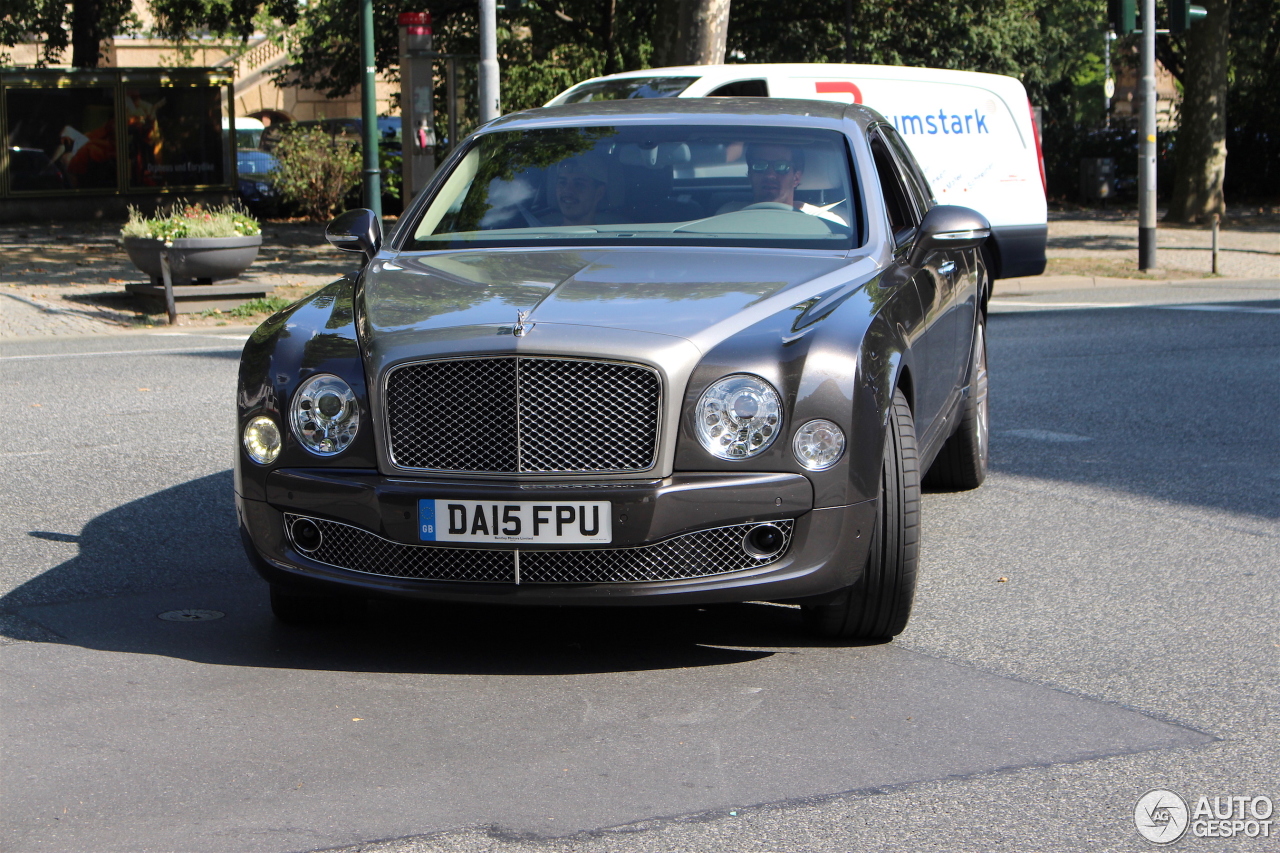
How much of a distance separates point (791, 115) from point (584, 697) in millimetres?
2657

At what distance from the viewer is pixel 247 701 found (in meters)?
4.29

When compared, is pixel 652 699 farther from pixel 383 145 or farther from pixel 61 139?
pixel 383 145

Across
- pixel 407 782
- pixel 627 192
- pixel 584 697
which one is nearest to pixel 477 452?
pixel 584 697

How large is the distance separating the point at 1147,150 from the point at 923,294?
16101mm

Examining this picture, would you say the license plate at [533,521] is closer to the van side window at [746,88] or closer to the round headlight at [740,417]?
the round headlight at [740,417]

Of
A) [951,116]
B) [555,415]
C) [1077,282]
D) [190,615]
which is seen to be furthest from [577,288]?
[1077,282]

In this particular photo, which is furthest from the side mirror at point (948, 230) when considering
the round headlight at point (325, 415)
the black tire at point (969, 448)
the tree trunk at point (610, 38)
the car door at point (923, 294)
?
the tree trunk at point (610, 38)

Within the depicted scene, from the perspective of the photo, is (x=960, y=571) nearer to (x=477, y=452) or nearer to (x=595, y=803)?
(x=477, y=452)

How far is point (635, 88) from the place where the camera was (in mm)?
14383

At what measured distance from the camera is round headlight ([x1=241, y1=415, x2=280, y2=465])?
14.9ft

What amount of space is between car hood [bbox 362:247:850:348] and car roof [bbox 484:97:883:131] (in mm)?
878

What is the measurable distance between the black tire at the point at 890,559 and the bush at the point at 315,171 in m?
24.1

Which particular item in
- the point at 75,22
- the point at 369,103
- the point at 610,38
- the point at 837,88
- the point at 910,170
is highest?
the point at 75,22

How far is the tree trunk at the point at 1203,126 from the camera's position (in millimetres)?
28422
